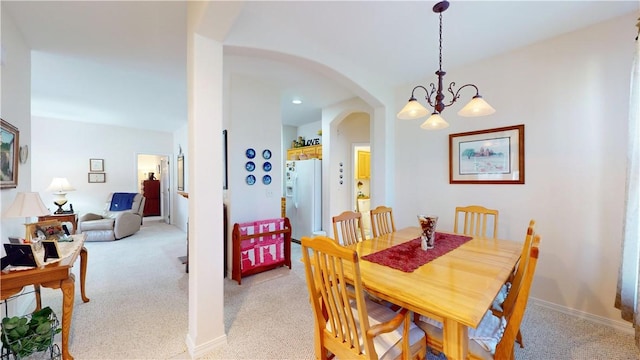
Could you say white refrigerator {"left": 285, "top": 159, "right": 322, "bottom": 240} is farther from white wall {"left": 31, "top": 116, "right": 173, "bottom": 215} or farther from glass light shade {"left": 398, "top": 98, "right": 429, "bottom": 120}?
white wall {"left": 31, "top": 116, "right": 173, "bottom": 215}

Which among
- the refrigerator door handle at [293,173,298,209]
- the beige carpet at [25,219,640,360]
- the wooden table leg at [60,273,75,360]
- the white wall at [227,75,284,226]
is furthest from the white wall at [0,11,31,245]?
the refrigerator door handle at [293,173,298,209]

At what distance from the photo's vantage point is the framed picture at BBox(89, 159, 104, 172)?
604 cm

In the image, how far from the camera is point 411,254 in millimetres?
1818

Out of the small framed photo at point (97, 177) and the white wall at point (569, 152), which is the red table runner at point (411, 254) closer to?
the white wall at point (569, 152)

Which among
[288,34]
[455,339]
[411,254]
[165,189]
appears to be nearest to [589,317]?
[411,254]

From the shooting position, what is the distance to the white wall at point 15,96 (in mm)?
1966

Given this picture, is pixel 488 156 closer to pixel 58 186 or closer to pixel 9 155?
pixel 9 155

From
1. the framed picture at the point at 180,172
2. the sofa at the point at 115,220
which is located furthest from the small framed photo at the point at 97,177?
the framed picture at the point at 180,172

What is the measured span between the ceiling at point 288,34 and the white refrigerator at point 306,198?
176 centimetres

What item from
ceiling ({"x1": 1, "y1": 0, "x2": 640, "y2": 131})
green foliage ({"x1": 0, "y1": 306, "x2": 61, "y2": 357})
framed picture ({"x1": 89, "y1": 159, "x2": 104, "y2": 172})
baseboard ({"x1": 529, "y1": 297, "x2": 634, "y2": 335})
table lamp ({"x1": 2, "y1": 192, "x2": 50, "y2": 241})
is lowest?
baseboard ({"x1": 529, "y1": 297, "x2": 634, "y2": 335})

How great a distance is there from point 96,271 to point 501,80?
551 centimetres

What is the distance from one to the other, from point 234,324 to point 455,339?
179 centimetres

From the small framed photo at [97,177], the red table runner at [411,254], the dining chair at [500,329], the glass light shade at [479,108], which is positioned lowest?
the dining chair at [500,329]

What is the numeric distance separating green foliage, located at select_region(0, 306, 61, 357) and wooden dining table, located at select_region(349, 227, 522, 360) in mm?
2050
